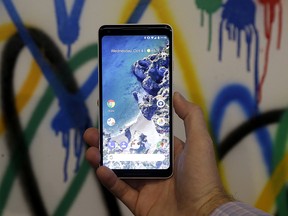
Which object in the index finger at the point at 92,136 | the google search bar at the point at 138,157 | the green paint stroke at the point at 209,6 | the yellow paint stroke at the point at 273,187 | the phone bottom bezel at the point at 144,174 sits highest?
the green paint stroke at the point at 209,6

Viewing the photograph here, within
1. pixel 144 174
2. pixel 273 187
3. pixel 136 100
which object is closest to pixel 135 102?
pixel 136 100

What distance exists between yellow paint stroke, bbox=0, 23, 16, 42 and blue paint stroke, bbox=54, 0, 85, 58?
0.08 metres

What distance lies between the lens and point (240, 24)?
82 cm

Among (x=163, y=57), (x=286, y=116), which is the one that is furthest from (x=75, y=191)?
(x=286, y=116)

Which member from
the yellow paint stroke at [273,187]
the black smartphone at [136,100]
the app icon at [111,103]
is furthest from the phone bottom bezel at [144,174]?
the yellow paint stroke at [273,187]

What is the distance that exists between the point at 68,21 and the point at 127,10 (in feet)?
0.35

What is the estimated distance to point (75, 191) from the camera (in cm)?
82

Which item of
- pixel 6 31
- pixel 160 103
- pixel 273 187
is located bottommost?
pixel 273 187

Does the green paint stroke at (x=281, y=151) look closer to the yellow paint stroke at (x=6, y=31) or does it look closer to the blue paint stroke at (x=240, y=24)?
the blue paint stroke at (x=240, y=24)

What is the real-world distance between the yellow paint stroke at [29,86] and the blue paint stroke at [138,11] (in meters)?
0.18

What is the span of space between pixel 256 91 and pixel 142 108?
0.24 meters

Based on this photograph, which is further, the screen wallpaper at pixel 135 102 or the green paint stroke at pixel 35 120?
the green paint stroke at pixel 35 120

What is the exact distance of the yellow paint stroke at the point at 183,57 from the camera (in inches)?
31.9

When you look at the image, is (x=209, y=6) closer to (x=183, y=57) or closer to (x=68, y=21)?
(x=183, y=57)
